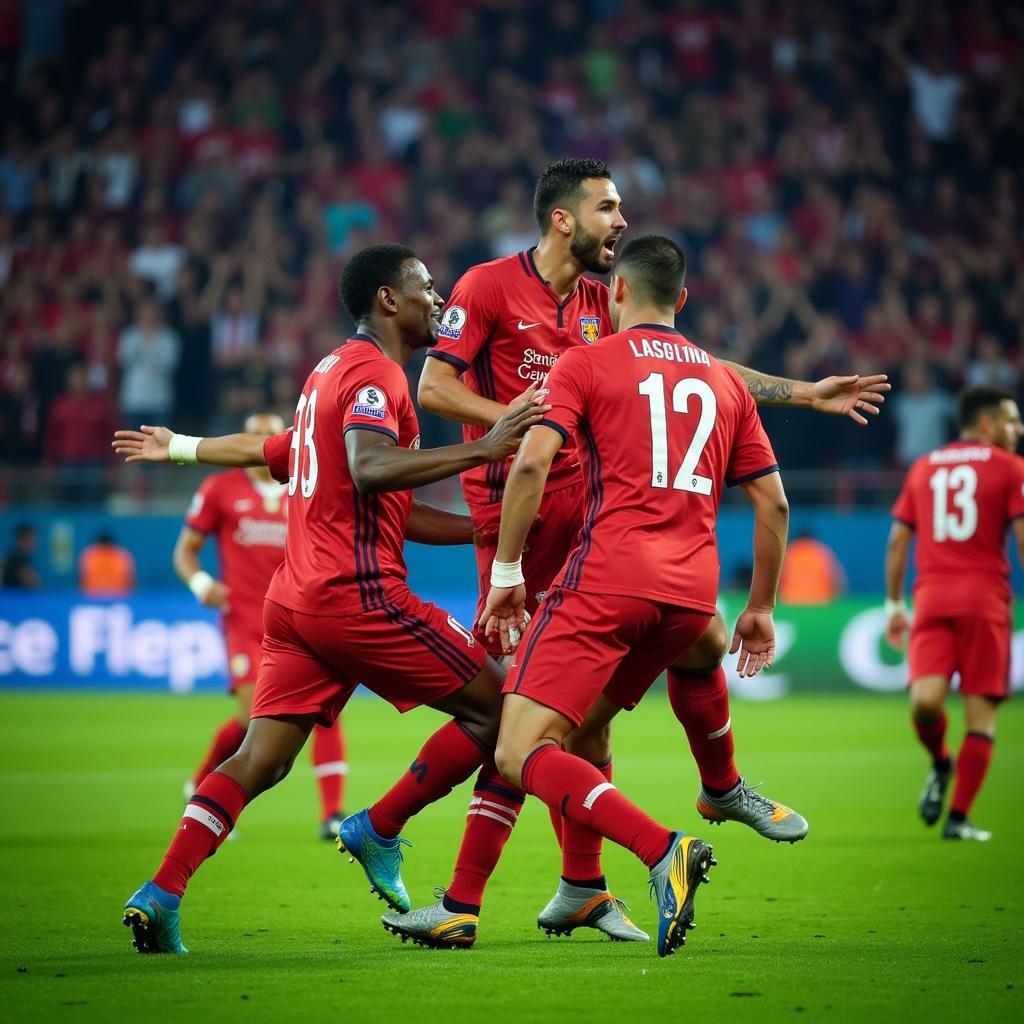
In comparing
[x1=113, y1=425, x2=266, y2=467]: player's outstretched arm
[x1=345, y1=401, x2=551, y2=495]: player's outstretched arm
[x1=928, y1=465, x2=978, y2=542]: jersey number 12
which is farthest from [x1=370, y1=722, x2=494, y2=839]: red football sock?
[x1=928, y1=465, x2=978, y2=542]: jersey number 12

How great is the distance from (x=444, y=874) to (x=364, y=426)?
9.78 feet

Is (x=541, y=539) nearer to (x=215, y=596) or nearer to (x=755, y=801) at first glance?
(x=755, y=801)

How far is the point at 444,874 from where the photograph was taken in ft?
25.3

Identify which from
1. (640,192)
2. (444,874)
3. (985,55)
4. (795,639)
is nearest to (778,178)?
(640,192)

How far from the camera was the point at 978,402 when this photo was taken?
955 cm

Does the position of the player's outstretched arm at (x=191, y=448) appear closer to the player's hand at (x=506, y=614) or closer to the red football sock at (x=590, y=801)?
the player's hand at (x=506, y=614)

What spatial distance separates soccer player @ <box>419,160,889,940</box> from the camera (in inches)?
237

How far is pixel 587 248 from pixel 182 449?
1.74 meters

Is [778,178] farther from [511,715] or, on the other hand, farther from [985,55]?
[511,715]

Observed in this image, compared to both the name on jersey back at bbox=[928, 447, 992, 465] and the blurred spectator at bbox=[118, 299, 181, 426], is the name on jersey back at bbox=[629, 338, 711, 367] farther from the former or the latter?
the blurred spectator at bbox=[118, 299, 181, 426]

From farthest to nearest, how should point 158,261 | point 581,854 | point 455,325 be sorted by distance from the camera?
point 158,261 → point 455,325 → point 581,854

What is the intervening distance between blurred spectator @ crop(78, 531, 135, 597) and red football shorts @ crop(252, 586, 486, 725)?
1262cm

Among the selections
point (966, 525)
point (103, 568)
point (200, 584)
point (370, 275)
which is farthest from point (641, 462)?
point (103, 568)

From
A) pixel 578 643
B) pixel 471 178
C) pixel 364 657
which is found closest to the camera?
pixel 578 643
